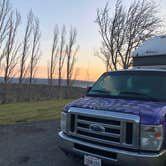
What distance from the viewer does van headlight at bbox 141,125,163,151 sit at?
15.0 ft

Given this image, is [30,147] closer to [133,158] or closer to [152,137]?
[133,158]

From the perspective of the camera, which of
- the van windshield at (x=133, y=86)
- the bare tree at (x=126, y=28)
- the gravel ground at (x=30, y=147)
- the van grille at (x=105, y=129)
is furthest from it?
the bare tree at (x=126, y=28)

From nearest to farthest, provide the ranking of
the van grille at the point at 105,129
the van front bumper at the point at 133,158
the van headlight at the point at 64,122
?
1. the van front bumper at the point at 133,158
2. the van grille at the point at 105,129
3. the van headlight at the point at 64,122

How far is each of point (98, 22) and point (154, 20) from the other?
442cm

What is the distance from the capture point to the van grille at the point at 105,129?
4.68 meters

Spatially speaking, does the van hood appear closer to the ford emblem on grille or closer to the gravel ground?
the ford emblem on grille

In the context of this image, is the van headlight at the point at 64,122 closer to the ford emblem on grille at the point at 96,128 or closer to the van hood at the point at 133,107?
the van hood at the point at 133,107

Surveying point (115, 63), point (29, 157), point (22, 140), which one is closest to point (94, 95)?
point (29, 157)

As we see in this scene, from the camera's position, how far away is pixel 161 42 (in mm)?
8820

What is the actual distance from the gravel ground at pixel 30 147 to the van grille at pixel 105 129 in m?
0.80

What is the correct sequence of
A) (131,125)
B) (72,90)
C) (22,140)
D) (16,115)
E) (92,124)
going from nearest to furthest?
(131,125) < (92,124) < (22,140) < (16,115) < (72,90)

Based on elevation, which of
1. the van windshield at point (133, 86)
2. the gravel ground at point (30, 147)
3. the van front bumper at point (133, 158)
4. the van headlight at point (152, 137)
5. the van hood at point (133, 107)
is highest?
the van windshield at point (133, 86)

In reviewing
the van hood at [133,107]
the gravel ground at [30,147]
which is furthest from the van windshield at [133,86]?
the gravel ground at [30,147]

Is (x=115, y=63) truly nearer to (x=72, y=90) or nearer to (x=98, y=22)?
(x=98, y=22)
